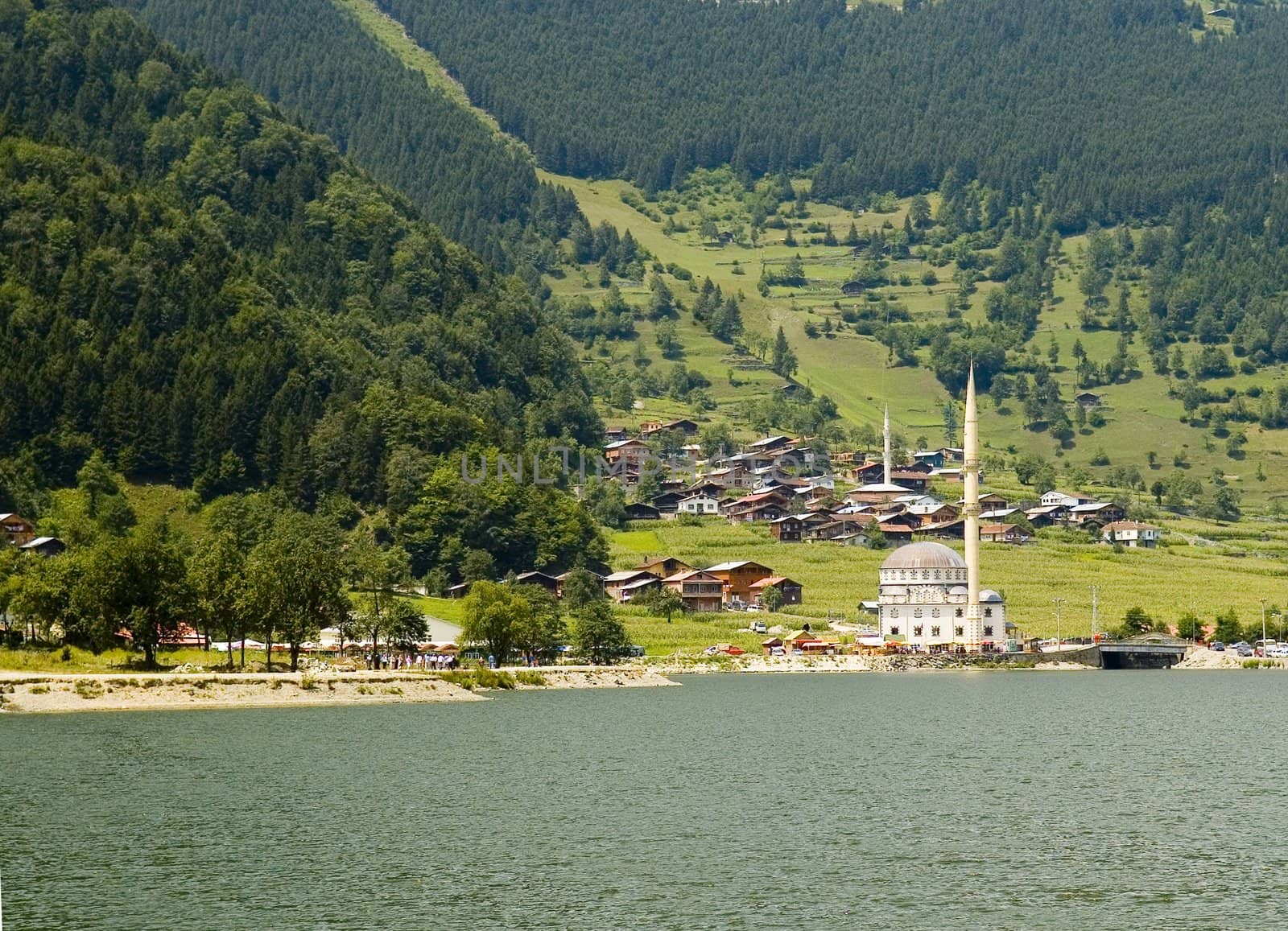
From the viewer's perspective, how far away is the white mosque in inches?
6895

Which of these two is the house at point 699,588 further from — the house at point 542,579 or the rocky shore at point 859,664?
the rocky shore at point 859,664

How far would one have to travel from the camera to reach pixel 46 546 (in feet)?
477

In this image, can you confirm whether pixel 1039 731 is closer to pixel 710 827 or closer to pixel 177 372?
pixel 710 827

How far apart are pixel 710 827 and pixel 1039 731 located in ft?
127

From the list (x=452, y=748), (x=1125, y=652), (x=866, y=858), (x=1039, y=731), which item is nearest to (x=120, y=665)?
(x=452, y=748)

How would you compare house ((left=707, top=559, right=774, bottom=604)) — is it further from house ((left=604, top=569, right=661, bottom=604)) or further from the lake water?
the lake water

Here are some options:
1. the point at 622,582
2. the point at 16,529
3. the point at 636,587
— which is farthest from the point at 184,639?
the point at 636,587

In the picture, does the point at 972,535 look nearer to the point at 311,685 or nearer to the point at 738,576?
the point at 738,576

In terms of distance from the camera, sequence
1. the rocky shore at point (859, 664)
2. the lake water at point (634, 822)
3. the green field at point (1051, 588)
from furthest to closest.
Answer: the green field at point (1051, 588) → the rocky shore at point (859, 664) → the lake water at point (634, 822)

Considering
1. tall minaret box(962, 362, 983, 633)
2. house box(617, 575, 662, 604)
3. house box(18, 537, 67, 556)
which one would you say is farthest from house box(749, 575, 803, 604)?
house box(18, 537, 67, 556)

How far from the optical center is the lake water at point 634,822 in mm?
50406

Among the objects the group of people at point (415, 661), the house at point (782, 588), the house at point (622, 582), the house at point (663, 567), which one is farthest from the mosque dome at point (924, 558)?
the group of people at point (415, 661)

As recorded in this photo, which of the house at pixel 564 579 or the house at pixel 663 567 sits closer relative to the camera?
the house at pixel 564 579

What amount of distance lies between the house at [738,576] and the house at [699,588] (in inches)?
26.6
